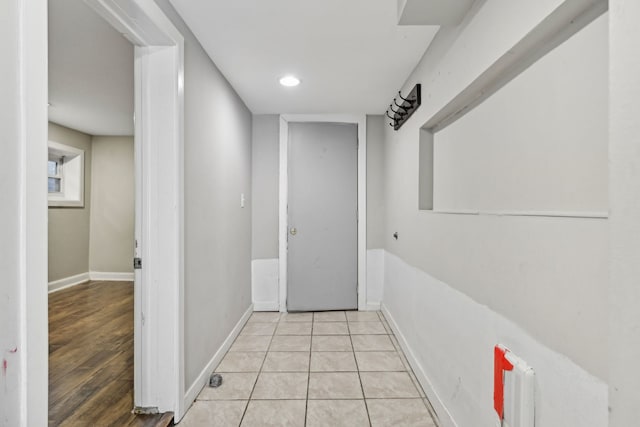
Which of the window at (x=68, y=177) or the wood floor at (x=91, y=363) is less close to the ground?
the window at (x=68, y=177)

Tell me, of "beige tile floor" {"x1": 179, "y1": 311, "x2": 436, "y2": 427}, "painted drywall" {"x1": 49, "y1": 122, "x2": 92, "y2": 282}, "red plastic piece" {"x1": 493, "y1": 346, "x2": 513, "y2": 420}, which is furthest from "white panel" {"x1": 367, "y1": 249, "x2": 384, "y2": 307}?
"painted drywall" {"x1": 49, "y1": 122, "x2": 92, "y2": 282}

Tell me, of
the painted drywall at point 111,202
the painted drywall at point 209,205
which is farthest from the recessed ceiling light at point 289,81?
the painted drywall at point 111,202

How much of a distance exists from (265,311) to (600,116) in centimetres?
358

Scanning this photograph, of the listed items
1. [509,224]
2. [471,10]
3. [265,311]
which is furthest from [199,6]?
[265,311]

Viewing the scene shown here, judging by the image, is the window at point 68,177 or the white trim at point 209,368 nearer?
the white trim at point 209,368

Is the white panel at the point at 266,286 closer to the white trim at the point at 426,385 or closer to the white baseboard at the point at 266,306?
the white baseboard at the point at 266,306

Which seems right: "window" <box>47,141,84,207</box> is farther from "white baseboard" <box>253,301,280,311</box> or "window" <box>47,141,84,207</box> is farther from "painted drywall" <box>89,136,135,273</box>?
"white baseboard" <box>253,301,280,311</box>

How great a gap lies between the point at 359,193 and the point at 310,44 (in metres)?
1.97

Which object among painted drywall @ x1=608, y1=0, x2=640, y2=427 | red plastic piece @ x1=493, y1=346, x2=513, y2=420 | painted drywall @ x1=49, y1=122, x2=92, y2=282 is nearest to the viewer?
painted drywall @ x1=608, y1=0, x2=640, y2=427

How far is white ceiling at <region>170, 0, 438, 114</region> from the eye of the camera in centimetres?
181

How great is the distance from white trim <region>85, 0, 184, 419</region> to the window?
408cm

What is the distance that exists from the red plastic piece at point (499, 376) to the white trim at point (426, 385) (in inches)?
21.7

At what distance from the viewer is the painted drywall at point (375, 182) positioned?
154 inches

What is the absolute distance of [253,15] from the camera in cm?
187
